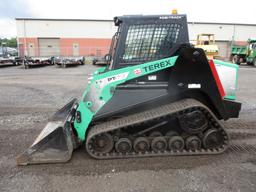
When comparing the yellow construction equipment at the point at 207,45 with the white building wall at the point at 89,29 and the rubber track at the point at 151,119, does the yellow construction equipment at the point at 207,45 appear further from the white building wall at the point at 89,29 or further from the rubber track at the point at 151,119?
the rubber track at the point at 151,119

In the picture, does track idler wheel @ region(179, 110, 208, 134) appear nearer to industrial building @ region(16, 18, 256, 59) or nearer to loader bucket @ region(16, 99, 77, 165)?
loader bucket @ region(16, 99, 77, 165)

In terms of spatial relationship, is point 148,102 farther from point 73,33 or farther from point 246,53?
point 73,33

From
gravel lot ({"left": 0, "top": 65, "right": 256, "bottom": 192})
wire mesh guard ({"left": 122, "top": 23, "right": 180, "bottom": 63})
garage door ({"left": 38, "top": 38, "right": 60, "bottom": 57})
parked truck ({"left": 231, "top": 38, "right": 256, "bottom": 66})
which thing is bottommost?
gravel lot ({"left": 0, "top": 65, "right": 256, "bottom": 192})

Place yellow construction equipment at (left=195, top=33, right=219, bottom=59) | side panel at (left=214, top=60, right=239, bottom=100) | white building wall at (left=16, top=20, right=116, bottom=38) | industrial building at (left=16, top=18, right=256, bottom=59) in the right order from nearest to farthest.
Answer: side panel at (left=214, top=60, right=239, bottom=100)
yellow construction equipment at (left=195, top=33, right=219, bottom=59)
industrial building at (left=16, top=18, right=256, bottom=59)
white building wall at (left=16, top=20, right=116, bottom=38)

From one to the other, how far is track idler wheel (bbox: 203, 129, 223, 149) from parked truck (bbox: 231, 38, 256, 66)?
76.1 ft

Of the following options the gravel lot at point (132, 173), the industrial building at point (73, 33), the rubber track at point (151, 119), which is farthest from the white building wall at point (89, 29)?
the gravel lot at point (132, 173)

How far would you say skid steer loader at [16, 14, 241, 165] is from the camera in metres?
→ 3.35

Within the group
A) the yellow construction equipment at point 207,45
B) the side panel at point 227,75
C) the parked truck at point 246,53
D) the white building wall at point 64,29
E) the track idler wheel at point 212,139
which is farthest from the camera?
the white building wall at point 64,29

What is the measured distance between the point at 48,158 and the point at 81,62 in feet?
65.7

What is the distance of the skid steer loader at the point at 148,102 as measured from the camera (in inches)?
132

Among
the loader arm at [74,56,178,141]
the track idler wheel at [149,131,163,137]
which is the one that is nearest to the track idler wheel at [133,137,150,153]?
the track idler wheel at [149,131,163,137]

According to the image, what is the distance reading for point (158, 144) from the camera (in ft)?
11.3

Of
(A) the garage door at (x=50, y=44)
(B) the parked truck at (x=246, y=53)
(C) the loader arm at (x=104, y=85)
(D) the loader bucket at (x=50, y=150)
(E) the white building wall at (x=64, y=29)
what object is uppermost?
(E) the white building wall at (x=64, y=29)

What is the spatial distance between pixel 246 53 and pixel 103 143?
25813mm
